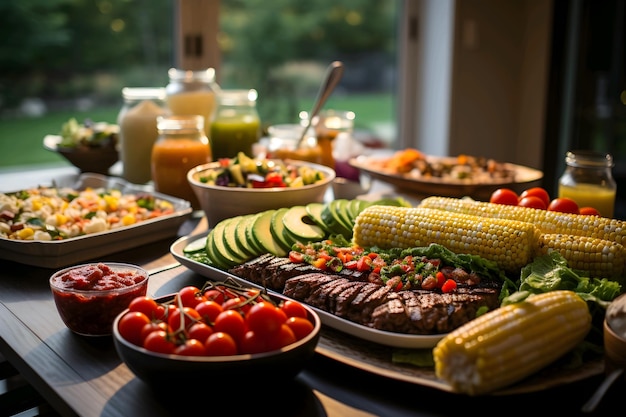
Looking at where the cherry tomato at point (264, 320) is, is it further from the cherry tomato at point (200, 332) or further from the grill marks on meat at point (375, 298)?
the grill marks on meat at point (375, 298)

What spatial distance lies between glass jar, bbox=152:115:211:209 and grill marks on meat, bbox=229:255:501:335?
113 centimetres

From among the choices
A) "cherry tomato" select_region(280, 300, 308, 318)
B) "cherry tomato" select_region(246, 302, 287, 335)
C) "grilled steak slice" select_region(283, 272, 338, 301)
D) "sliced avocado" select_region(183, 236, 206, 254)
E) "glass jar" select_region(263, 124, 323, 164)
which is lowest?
"sliced avocado" select_region(183, 236, 206, 254)

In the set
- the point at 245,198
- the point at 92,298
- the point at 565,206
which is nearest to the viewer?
the point at 92,298

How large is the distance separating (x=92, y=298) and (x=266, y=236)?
2.06 ft

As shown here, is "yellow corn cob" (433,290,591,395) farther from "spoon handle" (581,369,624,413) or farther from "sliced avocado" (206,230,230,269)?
"sliced avocado" (206,230,230,269)

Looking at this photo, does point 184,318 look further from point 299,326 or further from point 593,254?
point 593,254

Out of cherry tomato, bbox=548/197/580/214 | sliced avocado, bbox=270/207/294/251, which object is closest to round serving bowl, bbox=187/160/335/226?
sliced avocado, bbox=270/207/294/251

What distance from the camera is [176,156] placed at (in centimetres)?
276

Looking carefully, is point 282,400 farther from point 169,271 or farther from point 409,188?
point 409,188

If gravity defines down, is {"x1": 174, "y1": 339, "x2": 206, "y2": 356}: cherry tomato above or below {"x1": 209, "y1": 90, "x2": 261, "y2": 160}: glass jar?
below

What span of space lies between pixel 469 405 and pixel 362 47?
4.91 m

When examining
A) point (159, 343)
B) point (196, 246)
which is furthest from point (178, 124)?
point (159, 343)

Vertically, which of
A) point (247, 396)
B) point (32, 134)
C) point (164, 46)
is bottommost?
point (247, 396)

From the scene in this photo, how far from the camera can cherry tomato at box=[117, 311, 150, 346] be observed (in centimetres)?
125
